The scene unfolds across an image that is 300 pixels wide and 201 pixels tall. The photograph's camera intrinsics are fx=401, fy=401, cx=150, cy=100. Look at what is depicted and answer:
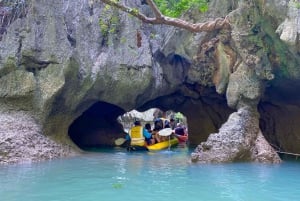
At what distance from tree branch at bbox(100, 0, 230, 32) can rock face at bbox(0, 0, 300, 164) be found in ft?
0.98

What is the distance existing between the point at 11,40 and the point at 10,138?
2470 millimetres

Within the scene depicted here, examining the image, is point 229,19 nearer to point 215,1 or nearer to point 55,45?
point 215,1

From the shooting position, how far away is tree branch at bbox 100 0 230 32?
9023 millimetres

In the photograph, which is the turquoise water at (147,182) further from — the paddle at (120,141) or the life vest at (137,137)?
the paddle at (120,141)

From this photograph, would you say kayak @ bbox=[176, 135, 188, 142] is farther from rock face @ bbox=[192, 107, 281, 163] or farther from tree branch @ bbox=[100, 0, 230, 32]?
tree branch @ bbox=[100, 0, 230, 32]

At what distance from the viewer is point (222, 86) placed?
10.9 metres

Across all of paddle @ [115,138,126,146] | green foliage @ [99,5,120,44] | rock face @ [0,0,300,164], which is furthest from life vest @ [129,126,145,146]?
green foliage @ [99,5,120,44]

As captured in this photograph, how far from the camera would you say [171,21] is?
9.33 meters

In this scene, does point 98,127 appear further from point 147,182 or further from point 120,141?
point 147,182

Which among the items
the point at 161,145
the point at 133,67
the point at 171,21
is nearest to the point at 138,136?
the point at 161,145

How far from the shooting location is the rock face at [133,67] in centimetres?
916

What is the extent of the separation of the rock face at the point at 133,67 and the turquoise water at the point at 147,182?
3.46 feet

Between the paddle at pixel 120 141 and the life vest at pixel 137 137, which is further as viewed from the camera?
the paddle at pixel 120 141

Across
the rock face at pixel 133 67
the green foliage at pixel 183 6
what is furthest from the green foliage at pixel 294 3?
the green foliage at pixel 183 6
